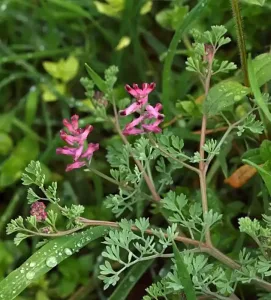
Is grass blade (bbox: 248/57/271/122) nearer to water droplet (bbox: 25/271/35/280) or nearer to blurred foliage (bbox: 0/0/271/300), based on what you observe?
blurred foliage (bbox: 0/0/271/300)

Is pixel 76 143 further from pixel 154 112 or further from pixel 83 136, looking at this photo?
pixel 154 112

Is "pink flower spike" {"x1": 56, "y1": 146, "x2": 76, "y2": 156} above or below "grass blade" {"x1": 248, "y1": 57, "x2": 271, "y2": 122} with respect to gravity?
above

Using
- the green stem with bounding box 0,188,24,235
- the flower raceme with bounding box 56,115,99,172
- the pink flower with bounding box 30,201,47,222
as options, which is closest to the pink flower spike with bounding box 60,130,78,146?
the flower raceme with bounding box 56,115,99,172

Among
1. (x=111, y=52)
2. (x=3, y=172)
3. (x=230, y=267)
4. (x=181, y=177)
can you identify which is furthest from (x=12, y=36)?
(x=230, y=267)

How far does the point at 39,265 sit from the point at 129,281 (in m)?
0.20

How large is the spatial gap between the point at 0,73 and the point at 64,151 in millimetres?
702

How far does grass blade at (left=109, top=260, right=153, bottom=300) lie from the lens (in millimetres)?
1058

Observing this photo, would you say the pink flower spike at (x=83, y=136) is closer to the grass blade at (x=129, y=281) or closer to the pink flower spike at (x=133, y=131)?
the pink flower spike at (x=133, y=131)

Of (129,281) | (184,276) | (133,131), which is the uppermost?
(133,131)

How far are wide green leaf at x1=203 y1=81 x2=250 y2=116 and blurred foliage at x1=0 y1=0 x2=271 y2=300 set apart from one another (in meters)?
0.14

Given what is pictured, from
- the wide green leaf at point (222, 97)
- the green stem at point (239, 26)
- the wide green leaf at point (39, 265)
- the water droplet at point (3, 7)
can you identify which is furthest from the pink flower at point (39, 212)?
the water droplet at point (3, 7)

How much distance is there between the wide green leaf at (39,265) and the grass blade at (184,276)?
0.59 ft

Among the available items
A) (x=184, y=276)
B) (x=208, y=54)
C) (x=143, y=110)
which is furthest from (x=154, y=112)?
(x=184, y=276)

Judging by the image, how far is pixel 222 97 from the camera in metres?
0.97
